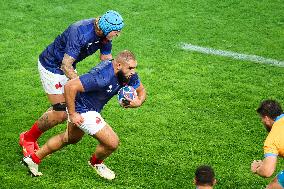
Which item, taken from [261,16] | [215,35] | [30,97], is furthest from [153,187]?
[261,16]

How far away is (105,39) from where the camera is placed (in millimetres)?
7262

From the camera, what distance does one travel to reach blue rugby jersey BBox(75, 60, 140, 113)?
6.28 m

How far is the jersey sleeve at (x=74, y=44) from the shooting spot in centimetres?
697

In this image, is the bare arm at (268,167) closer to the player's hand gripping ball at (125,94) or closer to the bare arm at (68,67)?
the player's hand gripping ball at (125,94)

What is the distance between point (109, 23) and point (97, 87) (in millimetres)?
1046

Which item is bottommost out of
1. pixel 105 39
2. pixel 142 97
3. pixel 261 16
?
pixel 261 16

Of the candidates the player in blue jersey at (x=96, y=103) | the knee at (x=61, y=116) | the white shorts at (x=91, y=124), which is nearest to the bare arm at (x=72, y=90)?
the player in blue jersey at (x=96, y=103)

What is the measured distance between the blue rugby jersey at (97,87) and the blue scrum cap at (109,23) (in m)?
0.61

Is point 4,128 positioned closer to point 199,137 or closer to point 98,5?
point 199,137

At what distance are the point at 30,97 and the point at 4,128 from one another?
1.22 metres

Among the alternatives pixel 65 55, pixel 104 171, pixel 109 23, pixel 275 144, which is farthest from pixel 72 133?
pixel 275 144

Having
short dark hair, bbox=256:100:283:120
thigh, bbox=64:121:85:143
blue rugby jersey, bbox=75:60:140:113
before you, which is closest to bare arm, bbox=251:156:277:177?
short dark hair, bbox=256:100:283:120

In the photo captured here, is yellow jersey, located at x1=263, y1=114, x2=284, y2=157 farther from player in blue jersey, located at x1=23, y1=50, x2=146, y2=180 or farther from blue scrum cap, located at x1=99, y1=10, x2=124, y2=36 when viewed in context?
blue scrum cap, located at x1=99, y1=10, x2=124, y2=36

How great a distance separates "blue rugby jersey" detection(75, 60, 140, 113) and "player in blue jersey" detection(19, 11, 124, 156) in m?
0.51
